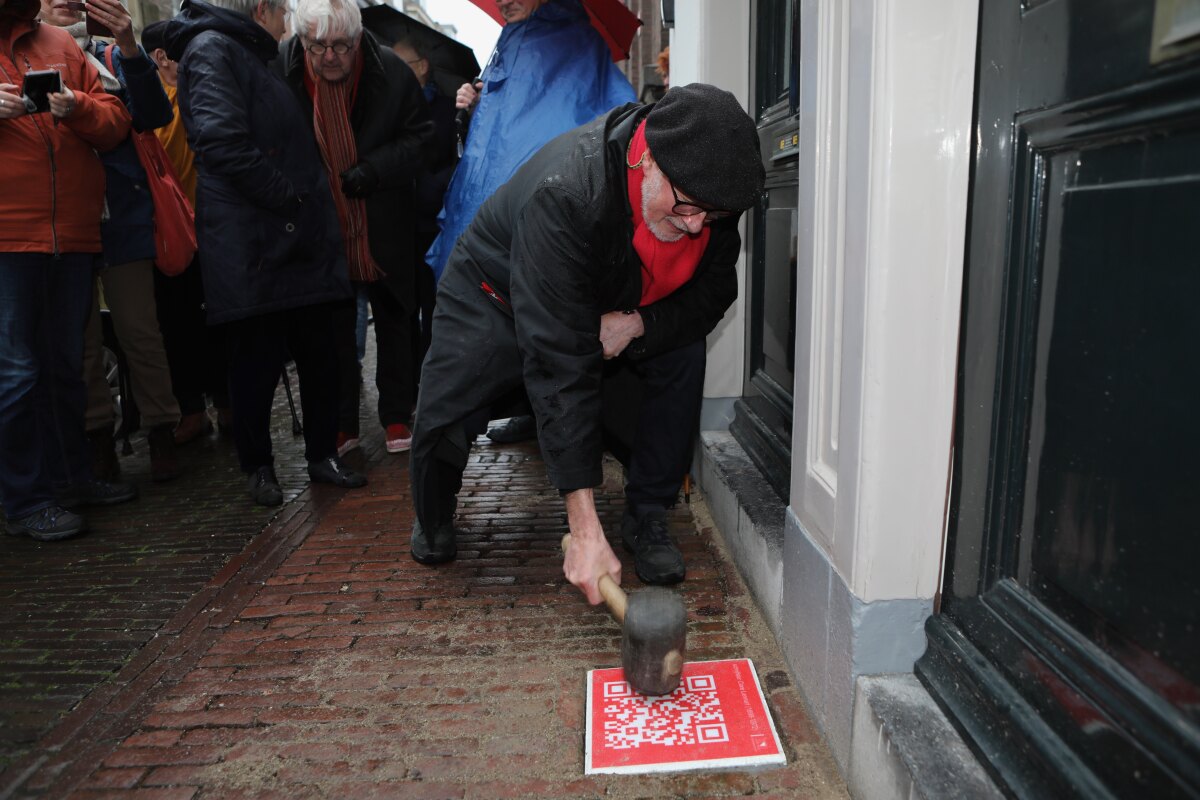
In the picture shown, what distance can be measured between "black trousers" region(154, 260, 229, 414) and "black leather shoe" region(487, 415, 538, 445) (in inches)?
60.8

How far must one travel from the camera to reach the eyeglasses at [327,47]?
3998 mm

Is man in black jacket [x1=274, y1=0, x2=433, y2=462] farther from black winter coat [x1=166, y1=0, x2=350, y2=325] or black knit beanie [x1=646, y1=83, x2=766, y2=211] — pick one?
black knit beanie [x1=646, y1=83, x2=766, y2=211]

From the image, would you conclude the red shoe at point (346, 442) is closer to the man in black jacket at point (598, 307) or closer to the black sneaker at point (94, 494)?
the black sneaker at point (94, 494)

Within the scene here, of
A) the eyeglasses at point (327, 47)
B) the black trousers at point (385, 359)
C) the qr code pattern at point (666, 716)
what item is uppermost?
the eyeglasses at point (327, 47)

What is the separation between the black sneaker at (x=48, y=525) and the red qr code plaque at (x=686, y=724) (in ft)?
8.53

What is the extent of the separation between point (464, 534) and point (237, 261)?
1539 millimetres

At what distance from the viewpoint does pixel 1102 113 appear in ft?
4.57

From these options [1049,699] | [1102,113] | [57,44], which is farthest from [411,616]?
[57,44]

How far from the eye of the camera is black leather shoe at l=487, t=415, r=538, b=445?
17.3ft

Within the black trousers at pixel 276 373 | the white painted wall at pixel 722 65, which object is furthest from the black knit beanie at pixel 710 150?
the black trousers at pixel 276 373

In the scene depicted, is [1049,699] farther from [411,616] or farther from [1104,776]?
[411,616]

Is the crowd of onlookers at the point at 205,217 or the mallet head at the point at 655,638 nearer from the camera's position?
the mallet head at the point at 655,638

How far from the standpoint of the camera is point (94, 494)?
428cm

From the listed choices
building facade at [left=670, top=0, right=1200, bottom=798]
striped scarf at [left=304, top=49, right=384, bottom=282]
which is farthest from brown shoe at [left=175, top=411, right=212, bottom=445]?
building facade at [left=670, top=0, right=1200, bottom=798]
